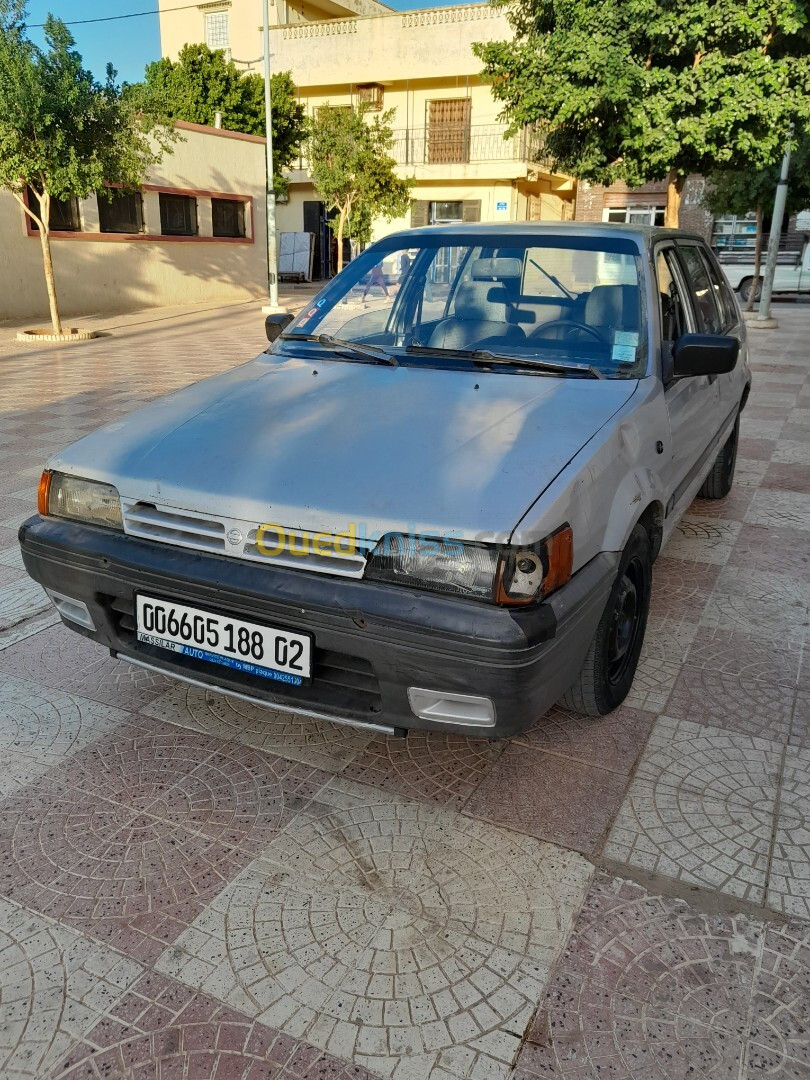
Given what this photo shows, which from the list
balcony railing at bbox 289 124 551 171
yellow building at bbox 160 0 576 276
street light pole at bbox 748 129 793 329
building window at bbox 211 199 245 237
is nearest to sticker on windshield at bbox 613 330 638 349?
street light pole at bbox 748 129 793 329

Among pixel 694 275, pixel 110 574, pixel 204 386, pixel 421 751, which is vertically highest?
A: pixel 694 275

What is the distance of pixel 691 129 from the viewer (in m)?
12.4

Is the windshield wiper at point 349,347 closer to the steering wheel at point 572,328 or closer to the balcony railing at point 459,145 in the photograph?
the steering wheel at point 572,328

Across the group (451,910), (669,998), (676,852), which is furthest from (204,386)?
(669,998)

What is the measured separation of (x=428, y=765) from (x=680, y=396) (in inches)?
68.8

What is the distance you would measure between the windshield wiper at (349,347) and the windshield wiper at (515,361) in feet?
0.41

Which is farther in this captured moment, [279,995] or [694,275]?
[694,275]

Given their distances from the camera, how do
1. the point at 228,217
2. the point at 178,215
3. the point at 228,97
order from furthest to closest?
the point at 228,97 → the point at 228,217 → the point at 178,215

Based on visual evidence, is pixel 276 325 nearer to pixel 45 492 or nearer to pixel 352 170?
pixel 45 492

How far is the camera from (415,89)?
30875 mm

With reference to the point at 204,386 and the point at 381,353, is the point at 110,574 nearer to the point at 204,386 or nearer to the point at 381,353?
the point at 204,386

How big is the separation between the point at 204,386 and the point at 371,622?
1.47 meters

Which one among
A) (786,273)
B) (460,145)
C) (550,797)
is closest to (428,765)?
(550,797)

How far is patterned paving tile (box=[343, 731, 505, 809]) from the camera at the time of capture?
2.51m
